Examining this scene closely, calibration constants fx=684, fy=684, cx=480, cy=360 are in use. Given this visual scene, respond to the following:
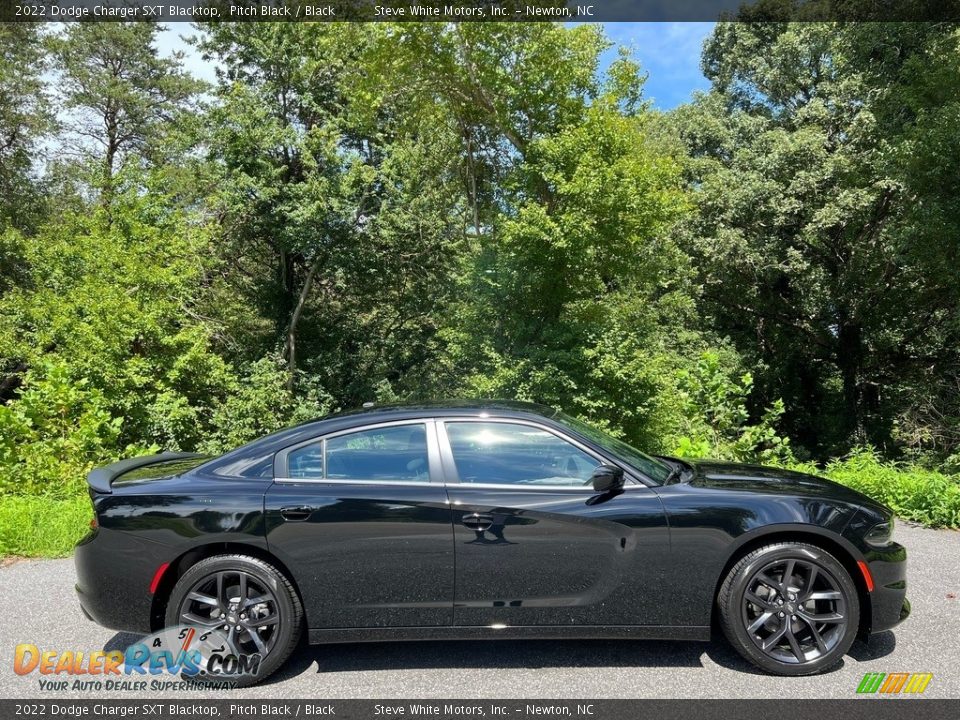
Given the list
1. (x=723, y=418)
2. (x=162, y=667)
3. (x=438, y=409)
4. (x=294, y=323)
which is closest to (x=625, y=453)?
(x=438, y=409)

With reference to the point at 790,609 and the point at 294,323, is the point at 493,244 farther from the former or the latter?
the point at 790,609

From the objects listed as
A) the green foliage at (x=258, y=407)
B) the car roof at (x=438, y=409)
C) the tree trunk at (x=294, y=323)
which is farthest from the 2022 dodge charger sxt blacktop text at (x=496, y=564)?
the tree trunk at (x=294, y=323)

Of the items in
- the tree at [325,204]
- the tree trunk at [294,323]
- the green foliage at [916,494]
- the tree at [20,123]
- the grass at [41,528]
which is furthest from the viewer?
the tree at [20,123]

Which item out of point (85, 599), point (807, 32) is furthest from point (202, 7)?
point (85, 599)

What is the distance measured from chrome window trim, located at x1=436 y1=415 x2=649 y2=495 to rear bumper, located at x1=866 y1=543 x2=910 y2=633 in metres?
1.23

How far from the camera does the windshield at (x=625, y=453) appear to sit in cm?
385

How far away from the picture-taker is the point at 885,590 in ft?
11.6

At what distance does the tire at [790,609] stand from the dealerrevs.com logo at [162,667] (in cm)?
250

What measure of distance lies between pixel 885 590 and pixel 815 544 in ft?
1.30

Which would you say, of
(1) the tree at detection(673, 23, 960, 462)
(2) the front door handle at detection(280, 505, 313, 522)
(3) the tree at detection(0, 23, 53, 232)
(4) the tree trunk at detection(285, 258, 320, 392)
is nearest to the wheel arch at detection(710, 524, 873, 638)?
(2) the front door handle at detection(280, 505, 313, 522)

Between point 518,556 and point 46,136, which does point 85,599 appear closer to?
point 518,556

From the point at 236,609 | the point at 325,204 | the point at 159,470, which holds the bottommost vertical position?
the point at 236,609

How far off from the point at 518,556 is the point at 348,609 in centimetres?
94

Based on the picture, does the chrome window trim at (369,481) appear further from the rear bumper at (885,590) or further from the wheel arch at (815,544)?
the rear bumper at (885,590)
